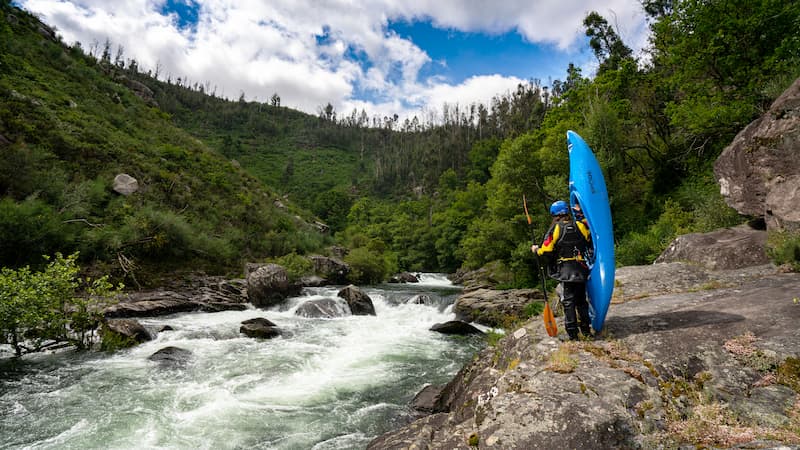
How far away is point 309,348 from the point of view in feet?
40.0

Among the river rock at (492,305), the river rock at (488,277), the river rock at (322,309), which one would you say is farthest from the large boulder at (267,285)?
the river rock at (488,277)

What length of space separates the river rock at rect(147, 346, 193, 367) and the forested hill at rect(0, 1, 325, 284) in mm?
8609

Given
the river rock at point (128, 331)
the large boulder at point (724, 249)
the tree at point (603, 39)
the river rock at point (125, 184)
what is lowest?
the river rock at point (128, 331)

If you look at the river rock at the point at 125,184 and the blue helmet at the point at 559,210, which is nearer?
the blue helmet at the point at 559,210

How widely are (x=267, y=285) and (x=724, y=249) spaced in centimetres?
1851

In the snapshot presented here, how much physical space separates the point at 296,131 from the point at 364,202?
199 ft

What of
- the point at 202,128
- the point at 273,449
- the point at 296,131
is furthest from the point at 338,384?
the point at 296,131

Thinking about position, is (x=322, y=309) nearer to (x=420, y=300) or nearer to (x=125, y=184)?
(x=420, y=300)

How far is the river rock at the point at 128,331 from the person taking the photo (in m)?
11.0

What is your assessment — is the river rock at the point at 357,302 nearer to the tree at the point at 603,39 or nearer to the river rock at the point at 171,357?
the river rock at the point at 171,357

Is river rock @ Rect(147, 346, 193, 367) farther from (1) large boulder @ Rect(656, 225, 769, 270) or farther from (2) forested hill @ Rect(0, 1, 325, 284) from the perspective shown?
(1) large boulder @ Rect(656, 225, 769, 270)

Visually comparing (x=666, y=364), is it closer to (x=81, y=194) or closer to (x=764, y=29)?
(x=764, y=29)

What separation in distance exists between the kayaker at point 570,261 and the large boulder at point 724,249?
6348 millimetres

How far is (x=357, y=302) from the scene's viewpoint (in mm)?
18938
